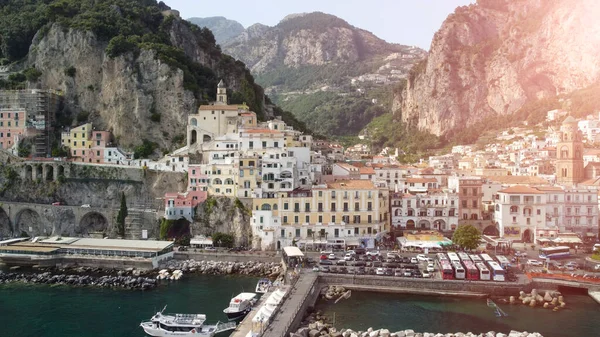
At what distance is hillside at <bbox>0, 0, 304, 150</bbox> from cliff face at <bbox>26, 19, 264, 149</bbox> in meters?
0.12

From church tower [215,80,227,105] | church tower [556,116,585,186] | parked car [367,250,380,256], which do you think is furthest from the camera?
church tower [215,80,227,105]

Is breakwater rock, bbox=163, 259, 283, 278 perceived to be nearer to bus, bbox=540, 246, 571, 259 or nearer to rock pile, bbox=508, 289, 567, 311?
rock pile, bbox=508, 289, 567, 311

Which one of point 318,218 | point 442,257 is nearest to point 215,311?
point 318,218

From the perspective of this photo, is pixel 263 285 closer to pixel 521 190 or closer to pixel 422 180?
pixel 422 180

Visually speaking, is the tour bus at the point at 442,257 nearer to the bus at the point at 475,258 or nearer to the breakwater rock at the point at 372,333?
the bus at the point at 475,258

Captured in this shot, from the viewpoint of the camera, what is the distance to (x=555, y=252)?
149ft

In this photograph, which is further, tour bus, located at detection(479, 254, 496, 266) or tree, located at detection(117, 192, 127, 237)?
tree, located at detection(117, 192, 127, 237)

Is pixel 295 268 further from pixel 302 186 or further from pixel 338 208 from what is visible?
pixel 302 186

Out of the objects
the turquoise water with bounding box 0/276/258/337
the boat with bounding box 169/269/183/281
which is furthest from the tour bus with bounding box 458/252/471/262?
the boat with bounding box 169/269/183/281

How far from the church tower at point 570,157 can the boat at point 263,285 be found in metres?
37.7

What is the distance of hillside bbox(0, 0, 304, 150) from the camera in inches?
2566

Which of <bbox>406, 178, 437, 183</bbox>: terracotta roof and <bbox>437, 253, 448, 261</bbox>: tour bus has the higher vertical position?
<bbox>406, 178, 437, 183</bbox>: terracotta roof

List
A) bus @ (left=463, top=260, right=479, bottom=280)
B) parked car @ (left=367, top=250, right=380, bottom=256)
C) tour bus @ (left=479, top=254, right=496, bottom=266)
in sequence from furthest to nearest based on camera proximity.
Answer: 1. parked car @ (left=367, top=250, right=380, bottom=256)
2. tour bus @ (left=479, top=254, right=496, bottom=266)
3. bus @ (left=463, top=260, right=479, bottom=280)

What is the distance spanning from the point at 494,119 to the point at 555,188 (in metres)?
62.8
